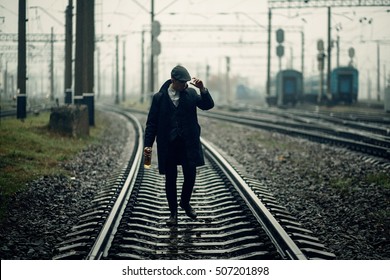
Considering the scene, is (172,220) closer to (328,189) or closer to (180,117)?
(180,117)

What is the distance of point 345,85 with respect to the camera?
1786 inches

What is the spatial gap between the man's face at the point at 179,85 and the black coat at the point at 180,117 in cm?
7

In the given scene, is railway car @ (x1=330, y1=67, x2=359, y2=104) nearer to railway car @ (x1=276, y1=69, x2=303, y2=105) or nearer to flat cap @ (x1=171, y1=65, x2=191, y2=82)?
railway car @ (x1=276, y1=69, x2=303, y2=105)

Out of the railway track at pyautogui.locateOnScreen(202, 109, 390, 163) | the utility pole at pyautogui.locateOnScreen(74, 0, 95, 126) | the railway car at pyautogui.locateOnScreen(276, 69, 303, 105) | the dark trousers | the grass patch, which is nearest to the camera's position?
the dark trousers

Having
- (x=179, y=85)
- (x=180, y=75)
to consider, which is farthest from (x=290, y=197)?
(x=180, y=75)

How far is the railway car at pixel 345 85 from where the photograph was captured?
45.2 meters

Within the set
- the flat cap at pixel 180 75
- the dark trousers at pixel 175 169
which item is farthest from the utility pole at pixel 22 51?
the flat cap at pixel 180 75

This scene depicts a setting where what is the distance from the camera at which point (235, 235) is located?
627cm

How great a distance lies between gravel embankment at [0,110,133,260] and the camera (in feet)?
19.5

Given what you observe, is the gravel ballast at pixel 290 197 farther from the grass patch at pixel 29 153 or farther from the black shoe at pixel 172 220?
the black shoe at pixel 172 220

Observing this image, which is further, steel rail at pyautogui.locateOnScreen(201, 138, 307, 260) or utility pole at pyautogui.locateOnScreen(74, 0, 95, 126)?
utility pole at pyautogui.locateOnScreen(74, 0, 95, 126)

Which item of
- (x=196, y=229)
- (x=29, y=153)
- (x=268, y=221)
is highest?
(x=29, y=153)

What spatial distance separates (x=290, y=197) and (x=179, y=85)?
3.16 metres

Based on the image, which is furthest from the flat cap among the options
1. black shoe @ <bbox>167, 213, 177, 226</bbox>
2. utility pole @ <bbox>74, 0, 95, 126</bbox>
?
A: utility pole @ <bbox>74, 0, 95, 126</bbox>
